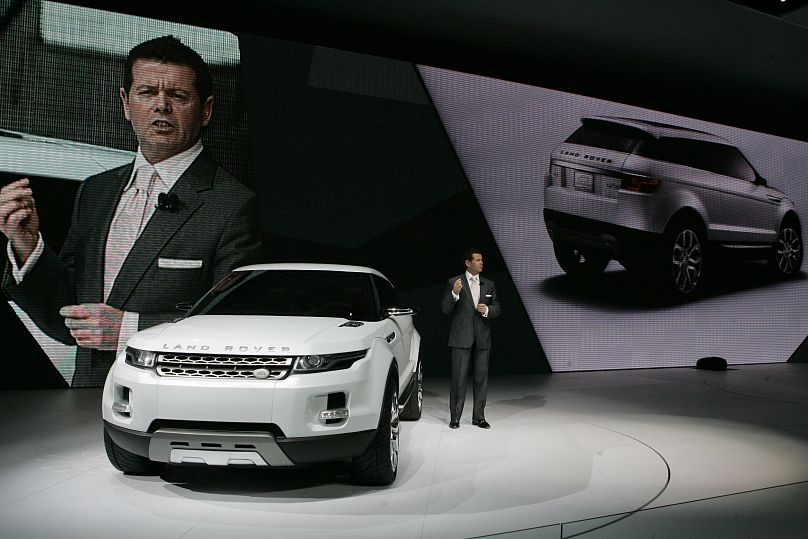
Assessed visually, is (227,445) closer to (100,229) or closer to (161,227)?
(161,227)

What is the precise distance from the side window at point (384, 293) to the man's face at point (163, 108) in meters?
4.13

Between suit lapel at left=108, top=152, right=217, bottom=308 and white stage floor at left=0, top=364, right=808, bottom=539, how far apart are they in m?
1.62

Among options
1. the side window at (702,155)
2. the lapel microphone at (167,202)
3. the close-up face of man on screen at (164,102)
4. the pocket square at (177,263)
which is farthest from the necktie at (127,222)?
the side window at (702,155)

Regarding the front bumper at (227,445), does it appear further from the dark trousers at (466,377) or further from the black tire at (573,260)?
the black tire at (573,260)

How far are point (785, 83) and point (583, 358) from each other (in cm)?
634

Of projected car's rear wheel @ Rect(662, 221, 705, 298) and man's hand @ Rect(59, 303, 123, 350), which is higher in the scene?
projected car's rear wheel @ Rect(662, 221, 705, 298)

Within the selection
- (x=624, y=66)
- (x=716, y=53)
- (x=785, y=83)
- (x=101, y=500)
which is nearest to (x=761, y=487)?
(x=101, y=500)

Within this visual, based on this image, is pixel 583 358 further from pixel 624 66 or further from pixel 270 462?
pixel 270 462

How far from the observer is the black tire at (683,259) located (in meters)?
10.0

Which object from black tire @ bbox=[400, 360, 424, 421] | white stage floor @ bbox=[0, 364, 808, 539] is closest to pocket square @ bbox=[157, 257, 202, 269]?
white stage floor @ bbox=[0, 364, 808, 539]

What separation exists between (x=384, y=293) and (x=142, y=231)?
13.5ft

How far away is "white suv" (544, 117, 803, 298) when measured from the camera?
9.72 m

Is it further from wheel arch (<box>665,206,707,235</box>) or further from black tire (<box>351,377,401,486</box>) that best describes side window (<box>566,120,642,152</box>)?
black tire (<box>351,377,401,486</box>)

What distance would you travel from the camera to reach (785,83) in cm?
1177
